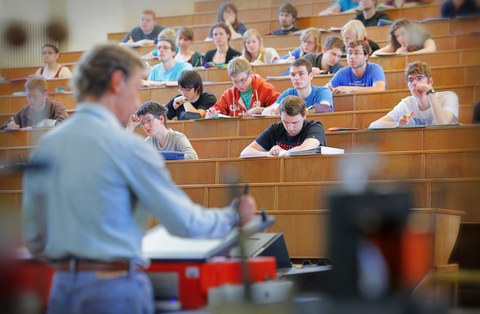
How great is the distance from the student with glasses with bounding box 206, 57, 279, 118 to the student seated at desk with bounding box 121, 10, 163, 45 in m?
1.93

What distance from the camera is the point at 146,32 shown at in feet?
20.9

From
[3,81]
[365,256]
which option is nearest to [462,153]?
[365,256]

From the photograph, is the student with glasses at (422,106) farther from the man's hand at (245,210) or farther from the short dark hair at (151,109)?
the man's hand at (245,210)

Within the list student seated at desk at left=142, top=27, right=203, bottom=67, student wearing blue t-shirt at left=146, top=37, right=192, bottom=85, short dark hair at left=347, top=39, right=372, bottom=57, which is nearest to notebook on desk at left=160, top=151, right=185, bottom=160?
short dark hair at left=347, top=39, right=372, bottom=57

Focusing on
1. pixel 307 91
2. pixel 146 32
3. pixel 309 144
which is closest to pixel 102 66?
pixel 309 144

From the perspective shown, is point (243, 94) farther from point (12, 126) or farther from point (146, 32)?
point (146, 32)

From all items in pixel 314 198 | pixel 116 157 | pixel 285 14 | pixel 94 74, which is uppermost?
pixel 285 14

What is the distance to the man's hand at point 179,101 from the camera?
15.0 ft

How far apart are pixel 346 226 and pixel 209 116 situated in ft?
10.6

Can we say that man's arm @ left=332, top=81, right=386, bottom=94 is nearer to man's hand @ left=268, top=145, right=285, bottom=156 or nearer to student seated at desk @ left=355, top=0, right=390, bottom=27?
man's hand @ left=268, top=145, right=285, bottom=156

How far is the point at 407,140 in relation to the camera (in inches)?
142

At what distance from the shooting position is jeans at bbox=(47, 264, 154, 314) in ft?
4.60

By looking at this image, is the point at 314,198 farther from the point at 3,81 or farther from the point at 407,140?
the point at 3,81

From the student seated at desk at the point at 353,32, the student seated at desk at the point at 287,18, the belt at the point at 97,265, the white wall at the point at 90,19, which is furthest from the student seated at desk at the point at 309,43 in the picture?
the belt at the point at 97,265
